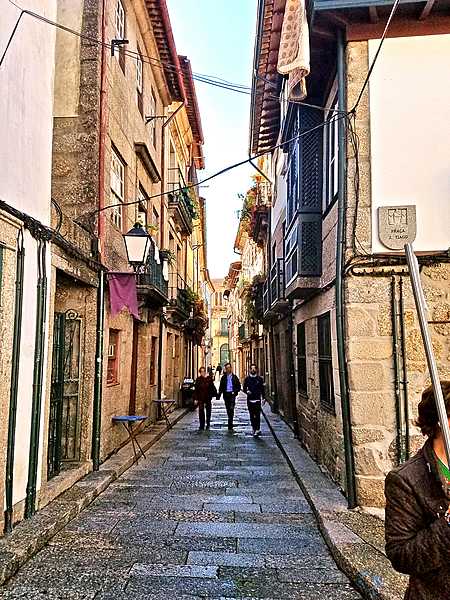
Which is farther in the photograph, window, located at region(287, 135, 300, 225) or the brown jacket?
window, located at region(287, 135, 300, 225)

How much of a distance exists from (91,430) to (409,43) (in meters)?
6.84

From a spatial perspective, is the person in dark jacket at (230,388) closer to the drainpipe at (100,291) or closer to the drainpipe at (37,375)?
the drainpipe at (100,291)

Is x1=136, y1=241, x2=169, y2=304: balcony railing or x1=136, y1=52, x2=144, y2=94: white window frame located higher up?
x1=136, y1=52, x2=144, y2=94: white window frame

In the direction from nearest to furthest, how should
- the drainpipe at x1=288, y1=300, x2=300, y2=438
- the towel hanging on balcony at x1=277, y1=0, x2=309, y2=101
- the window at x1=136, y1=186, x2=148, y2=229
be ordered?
the towel hanging on balcony at x1=277, y1=0, x2=309, y2=101
the drainpipe at x1=288, y1=300, x2=300, y2=438
the window at x1=136, y1=186, x2=148, y2=229

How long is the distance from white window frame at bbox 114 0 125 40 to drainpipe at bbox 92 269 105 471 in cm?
491

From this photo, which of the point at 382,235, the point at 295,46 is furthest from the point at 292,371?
the point at 295,46

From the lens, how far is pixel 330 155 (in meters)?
7.79

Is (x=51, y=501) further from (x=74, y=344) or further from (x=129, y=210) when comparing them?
(x=129, y=210)

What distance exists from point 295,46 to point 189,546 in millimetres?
5720

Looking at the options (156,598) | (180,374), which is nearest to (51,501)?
(156,598)

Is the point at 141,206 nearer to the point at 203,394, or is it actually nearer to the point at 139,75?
the point at 139,75

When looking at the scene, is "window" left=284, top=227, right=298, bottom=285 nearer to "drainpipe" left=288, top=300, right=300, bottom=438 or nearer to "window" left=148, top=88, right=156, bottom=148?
"drainpipe" left=288, top=300, right=300, bottom=438

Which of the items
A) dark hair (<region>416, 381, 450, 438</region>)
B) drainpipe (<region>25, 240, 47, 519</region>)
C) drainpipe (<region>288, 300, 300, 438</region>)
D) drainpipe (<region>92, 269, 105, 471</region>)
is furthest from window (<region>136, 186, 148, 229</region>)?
dark hair (<region>416, 381, 450, 438</region>)

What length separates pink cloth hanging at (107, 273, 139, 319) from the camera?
889 centimetres
